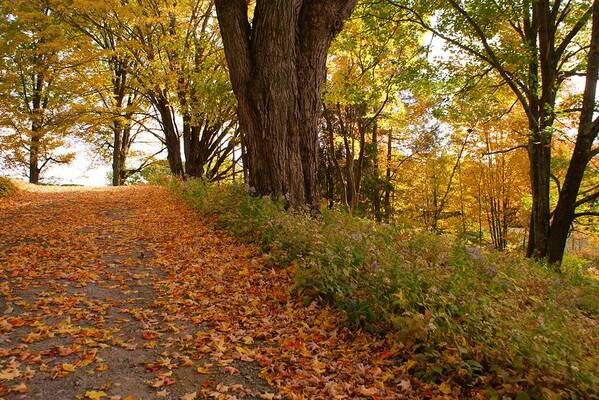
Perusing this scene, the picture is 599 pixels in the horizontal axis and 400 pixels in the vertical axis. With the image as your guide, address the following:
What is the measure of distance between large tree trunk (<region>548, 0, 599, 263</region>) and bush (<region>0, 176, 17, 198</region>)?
51.4 ft

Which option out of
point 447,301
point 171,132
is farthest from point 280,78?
point 171,132

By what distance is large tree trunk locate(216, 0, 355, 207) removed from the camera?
7.96 meters

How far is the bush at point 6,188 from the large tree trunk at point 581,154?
15.7 metres

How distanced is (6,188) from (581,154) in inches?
646

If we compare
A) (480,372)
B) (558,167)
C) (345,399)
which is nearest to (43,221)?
(345,399)

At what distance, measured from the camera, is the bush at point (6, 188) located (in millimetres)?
13427

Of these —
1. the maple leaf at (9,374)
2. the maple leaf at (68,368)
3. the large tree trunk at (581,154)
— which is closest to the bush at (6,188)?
the maple leaf at (9,374)

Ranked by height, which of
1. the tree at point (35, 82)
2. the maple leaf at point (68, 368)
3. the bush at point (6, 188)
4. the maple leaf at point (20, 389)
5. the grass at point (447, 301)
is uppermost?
the tree at point (35, 82)

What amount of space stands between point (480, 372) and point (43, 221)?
938 cm

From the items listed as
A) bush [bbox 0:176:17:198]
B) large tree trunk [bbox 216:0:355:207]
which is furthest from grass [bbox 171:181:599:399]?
bush [bbox 0:176:17:198]

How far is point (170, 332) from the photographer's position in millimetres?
4504

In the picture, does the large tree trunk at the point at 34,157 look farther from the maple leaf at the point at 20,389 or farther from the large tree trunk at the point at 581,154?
the large tree trunk at the point at 581,154

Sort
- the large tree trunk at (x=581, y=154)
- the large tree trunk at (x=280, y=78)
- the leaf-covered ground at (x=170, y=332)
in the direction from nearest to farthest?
1. the leaf-covered ground at (x=170, y=332)
2. the large tree trunk at (x=280, y=78)
3. the large tree trunk at (x=581, y=154)

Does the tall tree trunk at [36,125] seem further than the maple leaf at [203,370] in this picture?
Yes
